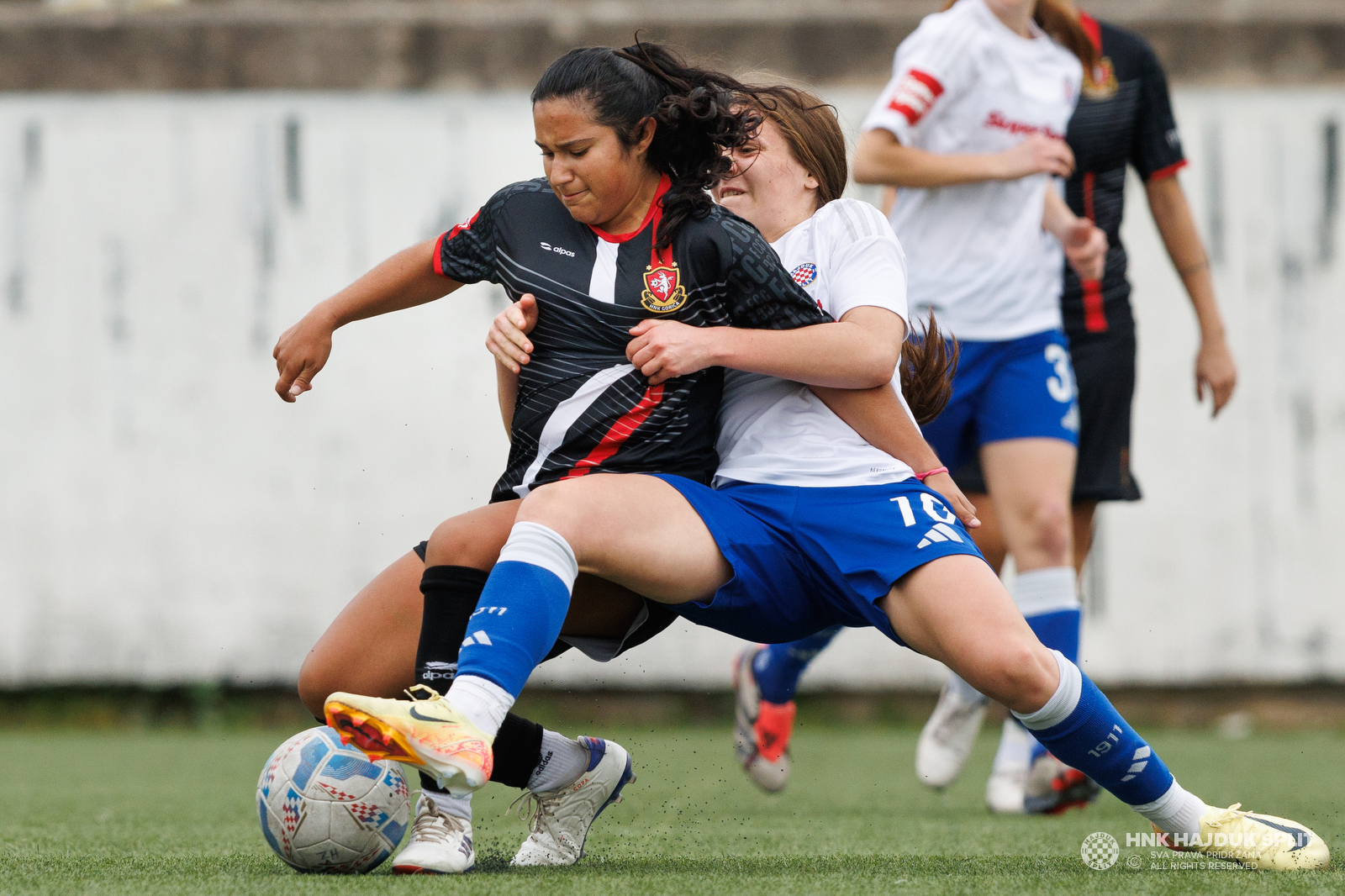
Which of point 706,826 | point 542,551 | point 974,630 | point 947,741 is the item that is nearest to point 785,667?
point 947,741

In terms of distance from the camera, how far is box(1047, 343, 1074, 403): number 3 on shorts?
3631 millimetres

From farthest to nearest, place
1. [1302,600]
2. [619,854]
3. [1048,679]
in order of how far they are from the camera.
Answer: [1302,600] < [619,854] < [1048,679]

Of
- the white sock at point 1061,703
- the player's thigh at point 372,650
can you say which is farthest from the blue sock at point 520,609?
the white sock at point 1061,703

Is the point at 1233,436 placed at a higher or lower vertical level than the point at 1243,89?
lower

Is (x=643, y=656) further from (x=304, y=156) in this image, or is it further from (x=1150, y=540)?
(x=304, y=156)

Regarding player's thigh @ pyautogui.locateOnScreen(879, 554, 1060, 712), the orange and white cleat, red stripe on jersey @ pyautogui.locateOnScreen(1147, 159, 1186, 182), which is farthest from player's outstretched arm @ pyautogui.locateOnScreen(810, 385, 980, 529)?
red stripe on jersey @ pyautogui.locateOnScreen(1147, 159, 1186, 182)

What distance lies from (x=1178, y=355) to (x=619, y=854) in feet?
13.8

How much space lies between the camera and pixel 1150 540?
20.4ft

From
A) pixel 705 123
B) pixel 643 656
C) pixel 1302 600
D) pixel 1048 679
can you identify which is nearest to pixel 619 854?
pixel 1048 679

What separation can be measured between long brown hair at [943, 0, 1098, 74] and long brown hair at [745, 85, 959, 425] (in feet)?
3.90

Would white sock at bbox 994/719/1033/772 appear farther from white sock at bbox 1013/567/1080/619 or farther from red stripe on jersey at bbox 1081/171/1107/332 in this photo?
red stripe on jersey at bbox 1081/171/1107/332

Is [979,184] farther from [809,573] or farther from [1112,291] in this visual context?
[809,573]

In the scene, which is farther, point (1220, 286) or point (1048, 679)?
point (1220, 286)

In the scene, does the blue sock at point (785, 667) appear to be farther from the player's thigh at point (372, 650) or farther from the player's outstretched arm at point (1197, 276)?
the player's thigh at point (372, 650)
